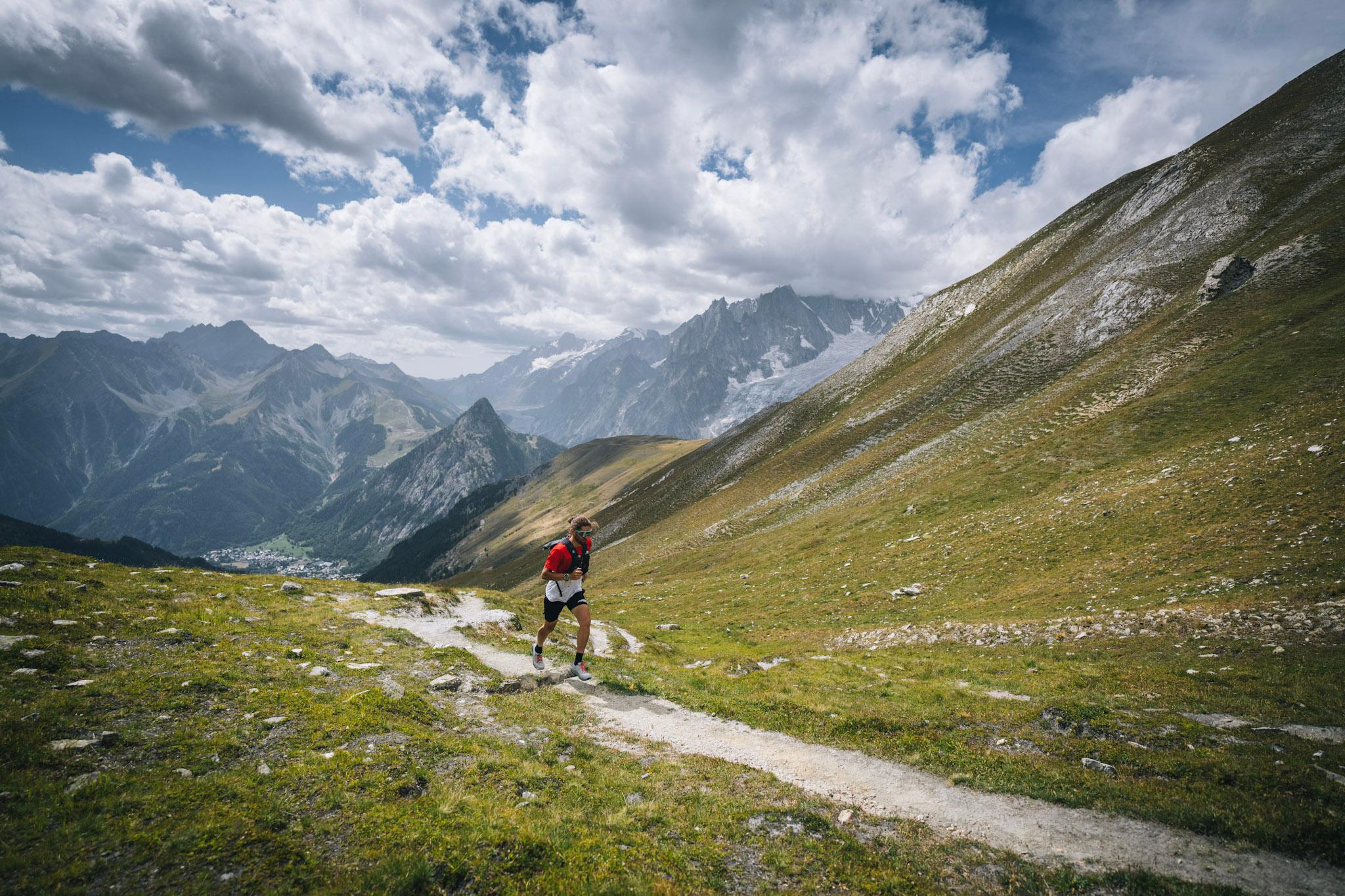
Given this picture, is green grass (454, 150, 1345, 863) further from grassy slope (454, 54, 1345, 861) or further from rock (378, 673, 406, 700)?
rock (378, 673, 406, 700)

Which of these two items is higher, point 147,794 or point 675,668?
point 147,794

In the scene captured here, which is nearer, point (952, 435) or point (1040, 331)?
point (952, 435)

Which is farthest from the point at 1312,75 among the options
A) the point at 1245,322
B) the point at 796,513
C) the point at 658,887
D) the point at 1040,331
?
the point at 658,887

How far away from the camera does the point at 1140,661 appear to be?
1669 centimetres

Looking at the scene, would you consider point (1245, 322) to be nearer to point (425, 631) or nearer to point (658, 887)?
point (658, 887)

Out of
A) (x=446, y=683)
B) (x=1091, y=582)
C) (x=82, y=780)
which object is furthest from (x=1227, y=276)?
(x=82, y=780)

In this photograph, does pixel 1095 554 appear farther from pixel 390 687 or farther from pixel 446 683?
pixel 390 687

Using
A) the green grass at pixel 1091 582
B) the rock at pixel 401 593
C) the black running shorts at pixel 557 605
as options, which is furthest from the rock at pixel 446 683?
the rock at pixel 401 593

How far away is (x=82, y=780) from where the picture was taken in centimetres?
760

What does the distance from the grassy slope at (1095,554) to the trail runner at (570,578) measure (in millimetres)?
3139

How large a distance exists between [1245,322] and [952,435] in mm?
22201

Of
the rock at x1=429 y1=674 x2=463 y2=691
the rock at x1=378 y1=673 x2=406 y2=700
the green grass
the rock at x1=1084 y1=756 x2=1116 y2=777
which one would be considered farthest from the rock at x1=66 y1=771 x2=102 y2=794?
the rock at x1=1084 y1=756 x2=1116 y2=777

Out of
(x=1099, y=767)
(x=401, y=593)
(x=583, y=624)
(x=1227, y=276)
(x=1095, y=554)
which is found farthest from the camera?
(x=1227, y=276)

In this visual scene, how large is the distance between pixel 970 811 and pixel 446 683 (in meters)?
13.2
